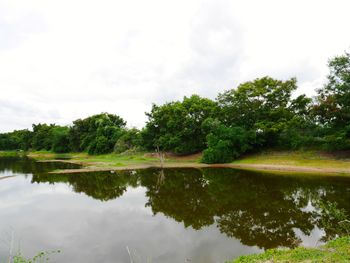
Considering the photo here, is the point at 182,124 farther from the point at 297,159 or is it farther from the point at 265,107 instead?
the point at 297,159

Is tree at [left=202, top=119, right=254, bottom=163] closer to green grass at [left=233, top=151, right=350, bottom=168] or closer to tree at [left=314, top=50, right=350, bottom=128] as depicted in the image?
green grass at [left=233, top=151, right=350, bottom=168]

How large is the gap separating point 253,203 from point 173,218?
18.6 feet

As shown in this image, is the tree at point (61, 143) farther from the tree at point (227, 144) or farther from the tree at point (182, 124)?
the tree at point (227, 144)

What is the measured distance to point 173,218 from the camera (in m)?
15.1

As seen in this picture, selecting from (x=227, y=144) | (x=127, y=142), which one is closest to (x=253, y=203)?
(x=227, y=144)

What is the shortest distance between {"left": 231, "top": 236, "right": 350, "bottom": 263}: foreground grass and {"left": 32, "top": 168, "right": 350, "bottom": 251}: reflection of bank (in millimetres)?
1454

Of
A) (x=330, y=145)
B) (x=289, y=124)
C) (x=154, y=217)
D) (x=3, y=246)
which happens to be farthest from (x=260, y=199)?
(x=289, y=124)

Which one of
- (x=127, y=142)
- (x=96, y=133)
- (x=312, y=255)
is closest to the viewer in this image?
(x=312, y=255)

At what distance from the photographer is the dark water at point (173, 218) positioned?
1062 cm

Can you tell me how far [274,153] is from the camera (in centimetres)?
4194

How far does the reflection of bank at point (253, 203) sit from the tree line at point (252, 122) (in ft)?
47.7

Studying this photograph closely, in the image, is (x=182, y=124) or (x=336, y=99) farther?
(x=182, y=124)

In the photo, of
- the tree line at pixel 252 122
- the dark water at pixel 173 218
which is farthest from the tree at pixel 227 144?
the dark water at pixel 173 218

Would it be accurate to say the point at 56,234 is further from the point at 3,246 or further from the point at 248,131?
the point at 248,131
